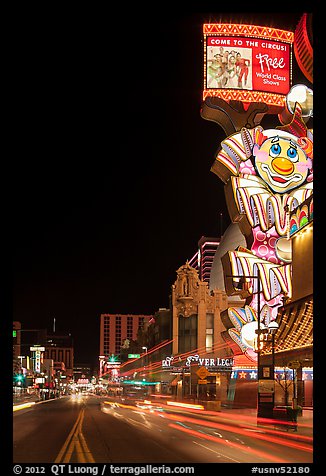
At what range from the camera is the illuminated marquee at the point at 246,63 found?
71500 mm

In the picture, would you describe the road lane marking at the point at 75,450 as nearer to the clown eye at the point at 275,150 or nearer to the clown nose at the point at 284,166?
the clown nose at the point at 284,166

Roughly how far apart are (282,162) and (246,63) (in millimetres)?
13051

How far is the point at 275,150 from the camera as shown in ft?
220

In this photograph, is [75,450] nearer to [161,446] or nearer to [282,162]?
[161,446]

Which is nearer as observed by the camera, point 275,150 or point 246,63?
point 275,150

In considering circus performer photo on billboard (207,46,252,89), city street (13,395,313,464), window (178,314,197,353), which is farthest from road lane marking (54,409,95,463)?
window (178,314,197,353)

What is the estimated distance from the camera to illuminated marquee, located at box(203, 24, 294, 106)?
71.5 m

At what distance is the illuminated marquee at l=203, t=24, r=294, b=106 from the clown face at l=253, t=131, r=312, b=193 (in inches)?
277

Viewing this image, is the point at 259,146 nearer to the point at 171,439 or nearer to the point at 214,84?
the point at 214,84

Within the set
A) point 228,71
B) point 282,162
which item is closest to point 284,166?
point 282,162

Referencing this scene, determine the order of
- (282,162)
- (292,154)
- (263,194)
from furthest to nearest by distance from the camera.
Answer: (282,162), (292,154), (263,194)

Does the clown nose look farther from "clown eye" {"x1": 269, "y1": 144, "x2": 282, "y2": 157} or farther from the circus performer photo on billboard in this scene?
the circus performer photo on billboard

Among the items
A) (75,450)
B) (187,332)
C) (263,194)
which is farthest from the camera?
(187,332)
